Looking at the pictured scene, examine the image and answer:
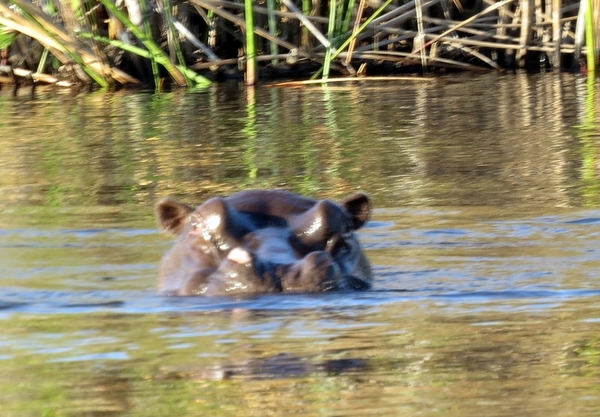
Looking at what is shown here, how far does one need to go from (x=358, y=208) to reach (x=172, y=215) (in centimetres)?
61

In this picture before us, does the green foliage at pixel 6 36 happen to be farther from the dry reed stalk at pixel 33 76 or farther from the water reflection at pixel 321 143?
the dry reed stalk at pixel 33 76

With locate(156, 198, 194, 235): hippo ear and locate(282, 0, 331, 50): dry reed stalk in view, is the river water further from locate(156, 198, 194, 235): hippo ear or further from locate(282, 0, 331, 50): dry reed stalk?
locate(282, 0, 331, 50): dry reed stalk

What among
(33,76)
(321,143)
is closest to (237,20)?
(33,76)

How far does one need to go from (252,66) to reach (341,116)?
1.92 metres

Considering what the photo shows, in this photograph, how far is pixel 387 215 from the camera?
5.48 meters

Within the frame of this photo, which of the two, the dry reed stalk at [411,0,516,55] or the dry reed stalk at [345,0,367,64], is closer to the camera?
the dry reed stalk at [345,0,367,64]

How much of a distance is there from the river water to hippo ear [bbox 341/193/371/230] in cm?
22

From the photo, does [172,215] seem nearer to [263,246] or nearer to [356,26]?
[263,246]

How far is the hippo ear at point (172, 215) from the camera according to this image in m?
4.24

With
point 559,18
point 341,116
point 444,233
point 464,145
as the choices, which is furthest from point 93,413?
point 559,18

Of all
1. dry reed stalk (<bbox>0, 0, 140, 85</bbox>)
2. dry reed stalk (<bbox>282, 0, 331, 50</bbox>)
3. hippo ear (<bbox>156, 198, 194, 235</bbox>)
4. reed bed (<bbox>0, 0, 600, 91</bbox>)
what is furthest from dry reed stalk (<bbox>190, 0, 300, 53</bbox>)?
hippo ear (<bbox>156, 198, 194, 235</bbox>)

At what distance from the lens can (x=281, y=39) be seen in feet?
36.4

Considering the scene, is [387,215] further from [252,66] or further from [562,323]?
[252,66]

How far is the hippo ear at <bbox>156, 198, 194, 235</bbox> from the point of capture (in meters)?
4.24
